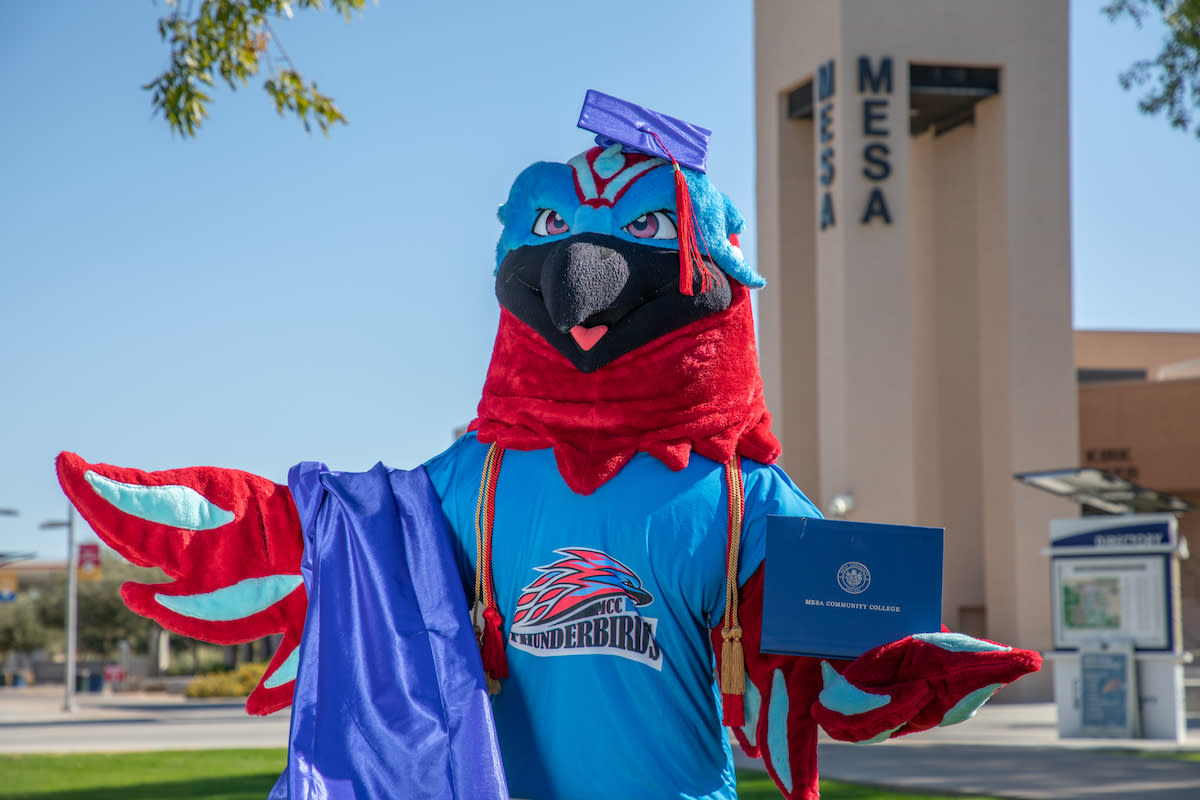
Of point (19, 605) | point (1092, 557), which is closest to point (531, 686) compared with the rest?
point (1092, 557)

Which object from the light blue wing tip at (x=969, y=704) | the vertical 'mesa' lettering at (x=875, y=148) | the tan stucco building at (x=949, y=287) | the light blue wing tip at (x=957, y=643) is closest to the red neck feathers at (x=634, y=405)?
the light blue wing tip at (x=957, y=643)

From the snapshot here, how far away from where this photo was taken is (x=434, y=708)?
263 centimetres

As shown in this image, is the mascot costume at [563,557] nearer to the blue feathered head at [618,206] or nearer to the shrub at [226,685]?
the blue feathered head at [618,206]

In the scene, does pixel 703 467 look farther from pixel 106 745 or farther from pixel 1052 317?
pixel 1052 317

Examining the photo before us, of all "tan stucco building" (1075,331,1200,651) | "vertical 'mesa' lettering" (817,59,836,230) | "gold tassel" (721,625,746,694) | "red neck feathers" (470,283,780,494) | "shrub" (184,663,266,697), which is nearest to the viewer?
"gold tassel" (721,625,746,694)

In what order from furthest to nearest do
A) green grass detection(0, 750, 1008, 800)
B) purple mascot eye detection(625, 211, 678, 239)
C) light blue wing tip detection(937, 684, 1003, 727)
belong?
green grass detection(0, 750, 1008, 800) < purple mascot eye detection(625, 211, 678, 239) < light blue wing tip detection(937, 684, 1003, 727)

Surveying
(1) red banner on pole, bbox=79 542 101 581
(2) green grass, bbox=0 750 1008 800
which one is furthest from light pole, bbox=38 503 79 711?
(2) green grass, bbox=0 750 1008 800

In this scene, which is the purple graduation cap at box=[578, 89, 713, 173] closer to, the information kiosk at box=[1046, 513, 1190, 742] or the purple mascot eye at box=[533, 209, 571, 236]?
the purple mascot eye at box=[533, 209, 571, 236]

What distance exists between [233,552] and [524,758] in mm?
791

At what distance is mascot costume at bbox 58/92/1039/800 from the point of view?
264cm

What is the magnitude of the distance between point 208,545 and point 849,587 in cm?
138

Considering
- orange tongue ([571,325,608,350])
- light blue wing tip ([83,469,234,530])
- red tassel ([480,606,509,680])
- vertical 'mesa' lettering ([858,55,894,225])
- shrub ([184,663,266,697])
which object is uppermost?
vertical 'mesa' lettering ([858,55,894,225])

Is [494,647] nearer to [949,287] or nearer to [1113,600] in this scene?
[1113,600]

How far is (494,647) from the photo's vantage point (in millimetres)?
2814
